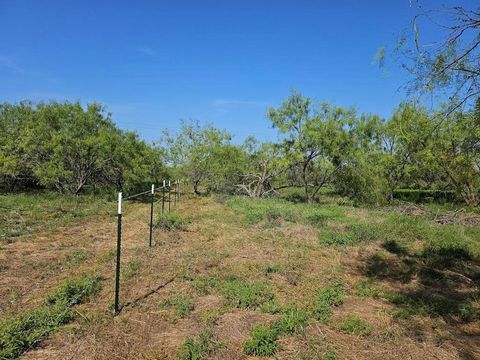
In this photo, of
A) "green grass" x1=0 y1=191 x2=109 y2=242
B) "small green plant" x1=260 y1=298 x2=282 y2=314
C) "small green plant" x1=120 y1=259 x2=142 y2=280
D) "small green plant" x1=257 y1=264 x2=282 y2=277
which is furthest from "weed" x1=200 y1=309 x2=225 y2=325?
"green grass" x1=0 y1=191 x2=109 y2=242

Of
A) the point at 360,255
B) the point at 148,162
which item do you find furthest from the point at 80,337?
the point at 148,162

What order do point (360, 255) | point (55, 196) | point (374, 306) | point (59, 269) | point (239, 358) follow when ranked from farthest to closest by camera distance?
point (55, 196) → point (360, 255) → point (59, 269) → point (374, 306) → point (239, 358)

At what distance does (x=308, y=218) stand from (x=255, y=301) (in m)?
8.52

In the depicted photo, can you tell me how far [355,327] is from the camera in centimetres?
533

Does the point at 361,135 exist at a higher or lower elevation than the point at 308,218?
higher

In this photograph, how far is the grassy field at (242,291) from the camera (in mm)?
4730

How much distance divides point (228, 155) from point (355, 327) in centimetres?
2106

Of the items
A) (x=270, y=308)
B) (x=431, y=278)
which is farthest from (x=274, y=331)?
(x=431, y=278)

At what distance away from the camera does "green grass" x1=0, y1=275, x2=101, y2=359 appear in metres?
4.40

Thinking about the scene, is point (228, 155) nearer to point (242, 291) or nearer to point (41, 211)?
point (41, 211)

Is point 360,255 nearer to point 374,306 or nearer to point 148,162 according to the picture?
point 374,306

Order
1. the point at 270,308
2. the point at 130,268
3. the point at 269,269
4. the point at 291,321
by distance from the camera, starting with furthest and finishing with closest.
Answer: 1. the point at 269,269
2. the point at 130,268
3. the point at 270,308
4. the point at 291,321

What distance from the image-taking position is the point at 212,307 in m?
5.92

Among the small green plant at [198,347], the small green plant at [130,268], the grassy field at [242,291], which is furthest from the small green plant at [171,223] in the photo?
the small green plant at [198,347]
